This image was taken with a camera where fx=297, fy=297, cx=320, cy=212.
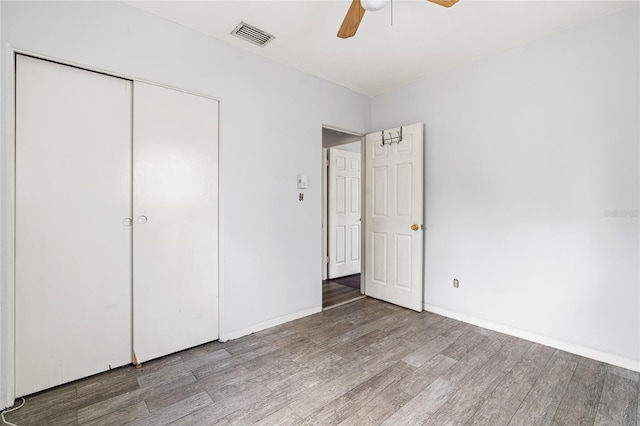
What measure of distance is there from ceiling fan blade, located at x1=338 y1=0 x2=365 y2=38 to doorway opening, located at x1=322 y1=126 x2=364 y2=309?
8.01ft

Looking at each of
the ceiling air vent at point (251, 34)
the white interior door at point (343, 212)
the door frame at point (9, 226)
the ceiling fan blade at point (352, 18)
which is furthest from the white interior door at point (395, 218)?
the door frame at point (9, 226)

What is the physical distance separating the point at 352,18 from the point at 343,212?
335 cm

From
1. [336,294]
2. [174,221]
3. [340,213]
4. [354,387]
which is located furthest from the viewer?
[340,213]

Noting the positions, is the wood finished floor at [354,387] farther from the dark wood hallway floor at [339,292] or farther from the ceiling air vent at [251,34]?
the ceiling air vent at [251,34]

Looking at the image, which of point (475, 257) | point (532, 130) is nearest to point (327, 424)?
point (475, 257)

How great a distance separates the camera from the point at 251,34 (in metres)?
2.52

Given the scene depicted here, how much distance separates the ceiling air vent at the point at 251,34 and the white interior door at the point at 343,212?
7.57 ft

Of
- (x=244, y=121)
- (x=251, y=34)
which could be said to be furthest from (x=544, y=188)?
(x=251, y=34)

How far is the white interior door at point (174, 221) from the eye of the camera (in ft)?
7.39

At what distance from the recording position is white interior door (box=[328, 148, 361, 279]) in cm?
484

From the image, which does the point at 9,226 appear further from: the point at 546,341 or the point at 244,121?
the point at 546,341

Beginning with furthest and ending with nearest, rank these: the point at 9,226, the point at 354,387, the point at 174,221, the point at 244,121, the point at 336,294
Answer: the point at 336,294
the point at 244,121
the point at 174,221
the point at 354,387
the point at 9,226

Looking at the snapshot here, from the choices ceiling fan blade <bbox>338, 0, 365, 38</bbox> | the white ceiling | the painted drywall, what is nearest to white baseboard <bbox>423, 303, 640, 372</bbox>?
the painted drywall

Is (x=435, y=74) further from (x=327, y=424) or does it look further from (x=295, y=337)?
(x=327, y=424)
